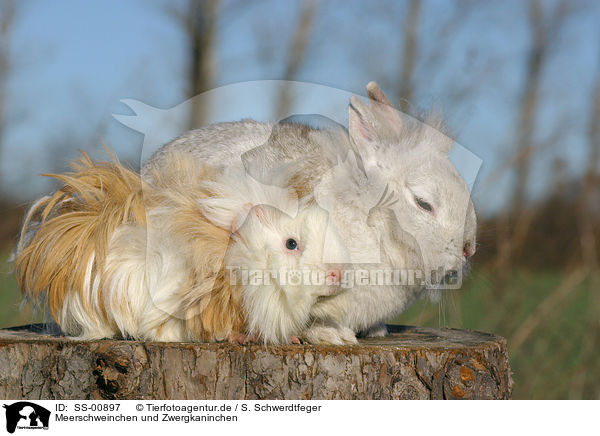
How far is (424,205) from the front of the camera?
3488 mm

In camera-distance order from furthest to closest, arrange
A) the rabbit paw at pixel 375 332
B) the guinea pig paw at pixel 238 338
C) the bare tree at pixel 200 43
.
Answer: the bare tree at pixel 200 43, the rabbit paw at pixel 375 332, the guinea pig paw at pixel 238 338

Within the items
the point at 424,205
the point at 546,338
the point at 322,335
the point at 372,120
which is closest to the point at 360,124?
the point at 372,120

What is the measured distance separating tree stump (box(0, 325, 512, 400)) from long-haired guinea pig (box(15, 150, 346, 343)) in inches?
5.8

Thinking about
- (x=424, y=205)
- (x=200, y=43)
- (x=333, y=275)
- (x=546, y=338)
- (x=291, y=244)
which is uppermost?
(x=200, y=43)

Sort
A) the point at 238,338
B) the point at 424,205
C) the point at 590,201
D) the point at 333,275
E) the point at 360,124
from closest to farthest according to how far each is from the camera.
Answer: the point at 333,275 < the point at 238,338 < the point at 424,205 < the point at 360,124 < the point at 590,201

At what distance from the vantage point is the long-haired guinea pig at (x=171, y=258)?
3.04 metres

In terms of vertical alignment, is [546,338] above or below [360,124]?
below

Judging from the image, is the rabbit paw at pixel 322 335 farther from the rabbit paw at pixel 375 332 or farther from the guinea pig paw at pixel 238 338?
the rabbit paw at pixel 375 332

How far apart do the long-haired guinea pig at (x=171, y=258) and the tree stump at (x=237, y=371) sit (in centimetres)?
15

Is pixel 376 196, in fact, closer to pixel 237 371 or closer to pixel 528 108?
pixel 237 371

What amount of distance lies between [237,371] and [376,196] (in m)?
1.24

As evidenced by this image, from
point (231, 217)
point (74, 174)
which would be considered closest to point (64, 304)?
point (74, 174)

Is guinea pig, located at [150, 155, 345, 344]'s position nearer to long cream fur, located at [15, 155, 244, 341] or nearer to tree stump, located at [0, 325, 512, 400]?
long cream fur, located at [15, 155, 244, 341]

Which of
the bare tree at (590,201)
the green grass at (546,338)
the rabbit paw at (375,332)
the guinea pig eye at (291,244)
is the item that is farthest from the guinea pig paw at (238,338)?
the bare tree at (590,201)
